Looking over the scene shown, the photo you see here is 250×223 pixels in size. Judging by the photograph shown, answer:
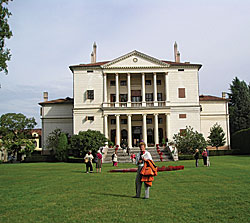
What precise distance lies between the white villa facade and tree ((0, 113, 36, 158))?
7.90 meters

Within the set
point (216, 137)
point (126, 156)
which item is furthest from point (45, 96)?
point (216, 137)

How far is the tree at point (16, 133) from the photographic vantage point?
50000mm

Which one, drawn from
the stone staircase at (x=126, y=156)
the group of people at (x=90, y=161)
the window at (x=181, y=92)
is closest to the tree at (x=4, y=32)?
the group of people at (x=90, y=161)

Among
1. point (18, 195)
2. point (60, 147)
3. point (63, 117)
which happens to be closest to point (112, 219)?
point (18, 195)

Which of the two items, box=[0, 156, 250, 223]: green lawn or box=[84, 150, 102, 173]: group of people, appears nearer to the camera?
box=[0, 156, 250, 223]: green lawn

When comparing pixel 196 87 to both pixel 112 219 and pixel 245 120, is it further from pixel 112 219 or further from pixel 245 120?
pixel 112 219

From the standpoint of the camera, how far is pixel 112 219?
827 centimetres

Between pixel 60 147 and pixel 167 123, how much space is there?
16.7 meters

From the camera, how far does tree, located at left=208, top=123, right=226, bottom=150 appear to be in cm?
5172

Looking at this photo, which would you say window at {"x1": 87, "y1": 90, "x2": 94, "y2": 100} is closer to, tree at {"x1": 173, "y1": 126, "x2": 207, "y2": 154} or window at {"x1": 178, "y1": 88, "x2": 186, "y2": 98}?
window at {"x1": 178, "y1": 88, "x2": 186, "y2": 98}

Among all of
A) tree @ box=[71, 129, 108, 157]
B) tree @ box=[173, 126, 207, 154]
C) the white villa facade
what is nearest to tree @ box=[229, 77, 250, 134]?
the white villa facade

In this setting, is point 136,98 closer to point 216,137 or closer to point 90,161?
point 216,137

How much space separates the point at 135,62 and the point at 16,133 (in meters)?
22.6

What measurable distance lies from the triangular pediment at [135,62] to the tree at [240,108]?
2415 cm
